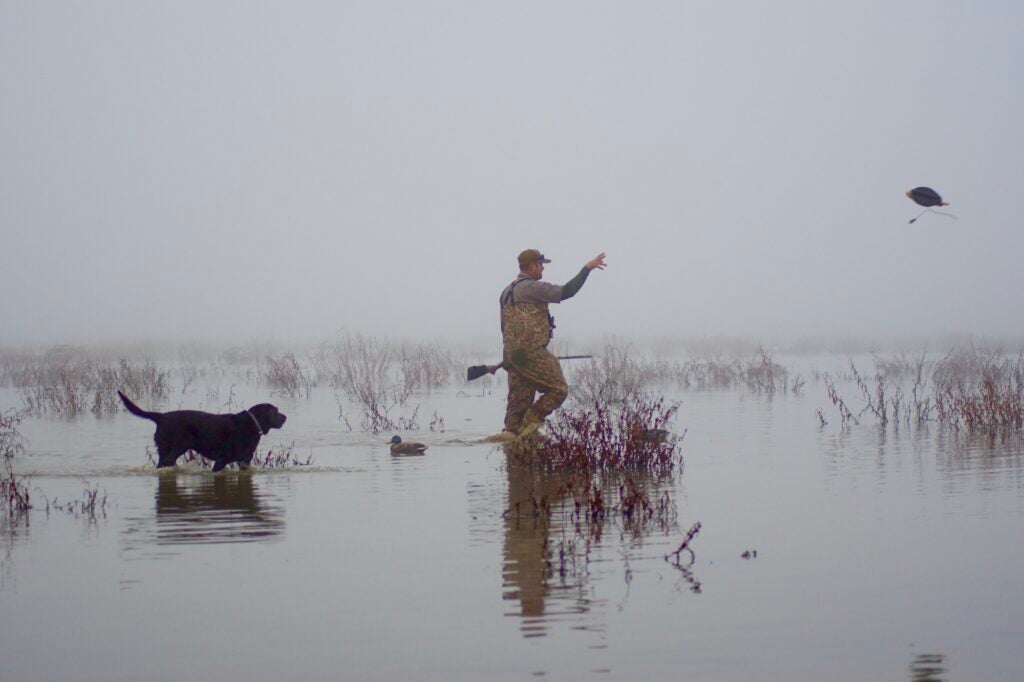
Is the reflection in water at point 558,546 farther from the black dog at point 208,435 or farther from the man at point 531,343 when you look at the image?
the man at point 531,343

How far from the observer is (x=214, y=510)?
905cm

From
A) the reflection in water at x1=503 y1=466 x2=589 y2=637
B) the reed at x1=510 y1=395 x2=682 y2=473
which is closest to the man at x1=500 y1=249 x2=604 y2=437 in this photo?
the reed at x1=510 y1=395 x2=682 y2=473

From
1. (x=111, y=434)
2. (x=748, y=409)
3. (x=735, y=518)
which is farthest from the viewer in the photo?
(x=748, y=409)

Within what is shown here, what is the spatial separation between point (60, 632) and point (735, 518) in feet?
14.5

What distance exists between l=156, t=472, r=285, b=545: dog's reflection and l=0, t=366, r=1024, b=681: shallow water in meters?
0.04

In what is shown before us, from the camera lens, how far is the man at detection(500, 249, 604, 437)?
43.9ft

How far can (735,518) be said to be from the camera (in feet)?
27.1

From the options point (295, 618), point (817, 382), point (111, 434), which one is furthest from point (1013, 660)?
point (817, 382)

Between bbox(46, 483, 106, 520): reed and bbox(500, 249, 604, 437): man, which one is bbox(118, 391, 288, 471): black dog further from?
bbox(500, 249, 604, 437): man

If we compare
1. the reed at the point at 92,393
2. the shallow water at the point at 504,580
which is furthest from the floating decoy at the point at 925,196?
the reed at the point at 92,393

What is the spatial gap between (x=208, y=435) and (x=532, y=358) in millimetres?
3619

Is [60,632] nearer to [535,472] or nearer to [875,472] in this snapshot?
[535,472]

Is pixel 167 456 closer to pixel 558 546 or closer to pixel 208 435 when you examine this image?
pixel 208 435

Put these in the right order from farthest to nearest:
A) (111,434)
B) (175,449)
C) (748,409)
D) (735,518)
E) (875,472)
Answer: (748,409) → (111,434) → (175,449) → (875,472) → (735,518)
